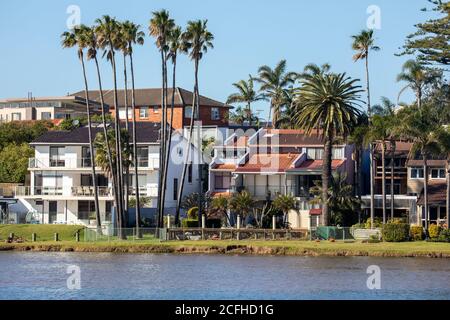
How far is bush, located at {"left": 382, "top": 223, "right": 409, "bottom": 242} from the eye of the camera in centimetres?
8394

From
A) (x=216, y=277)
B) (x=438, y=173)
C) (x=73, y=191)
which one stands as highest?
(x=438, y=173)

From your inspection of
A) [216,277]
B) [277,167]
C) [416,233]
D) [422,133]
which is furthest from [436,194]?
[216,277]

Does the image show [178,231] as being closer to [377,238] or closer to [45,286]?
[377,238]

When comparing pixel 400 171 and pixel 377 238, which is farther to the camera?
pixel 400 171

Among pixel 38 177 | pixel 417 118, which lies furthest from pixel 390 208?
pixel 38 177

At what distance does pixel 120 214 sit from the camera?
91.5 metres

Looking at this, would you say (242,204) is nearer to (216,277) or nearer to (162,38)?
(162,38)

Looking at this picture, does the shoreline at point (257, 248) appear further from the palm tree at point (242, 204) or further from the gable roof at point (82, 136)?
the gable roof at point (82, 136)

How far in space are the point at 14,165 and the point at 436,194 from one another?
4497 cm

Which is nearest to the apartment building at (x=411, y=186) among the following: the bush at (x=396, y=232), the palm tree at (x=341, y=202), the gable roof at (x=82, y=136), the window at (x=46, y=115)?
the palm tree at (x=341, y=202)

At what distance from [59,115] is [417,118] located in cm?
9033

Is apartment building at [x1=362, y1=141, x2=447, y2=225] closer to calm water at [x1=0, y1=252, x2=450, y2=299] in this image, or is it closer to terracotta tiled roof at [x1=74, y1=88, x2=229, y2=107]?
calm water at [x1=0, y1=252, x2=450, y2=299]

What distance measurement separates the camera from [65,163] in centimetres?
11012

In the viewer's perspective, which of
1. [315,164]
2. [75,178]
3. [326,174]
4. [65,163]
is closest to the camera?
[326,174]
